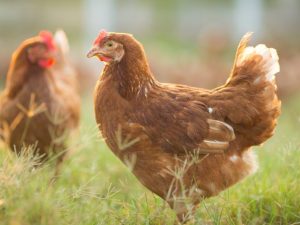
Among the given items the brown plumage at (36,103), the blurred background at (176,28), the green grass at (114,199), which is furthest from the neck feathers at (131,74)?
the blurred background at (176,28)

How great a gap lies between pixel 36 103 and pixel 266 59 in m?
2.12

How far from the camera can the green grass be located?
2.97 metres

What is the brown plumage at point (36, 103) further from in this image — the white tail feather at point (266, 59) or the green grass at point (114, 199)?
the white tail feather at point (266, 59)

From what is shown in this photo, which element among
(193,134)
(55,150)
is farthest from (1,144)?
(193,134)

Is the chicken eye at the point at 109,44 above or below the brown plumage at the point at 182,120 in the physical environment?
above

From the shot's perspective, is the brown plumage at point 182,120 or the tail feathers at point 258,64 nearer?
the brown plumage at point 182,120

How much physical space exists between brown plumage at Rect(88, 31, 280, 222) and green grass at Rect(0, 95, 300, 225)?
14 cm

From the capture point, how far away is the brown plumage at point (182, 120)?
12.2ft

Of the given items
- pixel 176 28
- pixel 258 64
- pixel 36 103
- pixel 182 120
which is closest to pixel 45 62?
pixel 36 103

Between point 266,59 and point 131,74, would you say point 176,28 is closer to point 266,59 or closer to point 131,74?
point 266,59

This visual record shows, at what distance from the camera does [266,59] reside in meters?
3.97

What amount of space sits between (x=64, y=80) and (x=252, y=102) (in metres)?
2.50

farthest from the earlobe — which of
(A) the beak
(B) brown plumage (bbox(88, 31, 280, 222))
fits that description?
(A) the beak

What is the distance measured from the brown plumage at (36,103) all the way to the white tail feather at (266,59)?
5.54 ft
